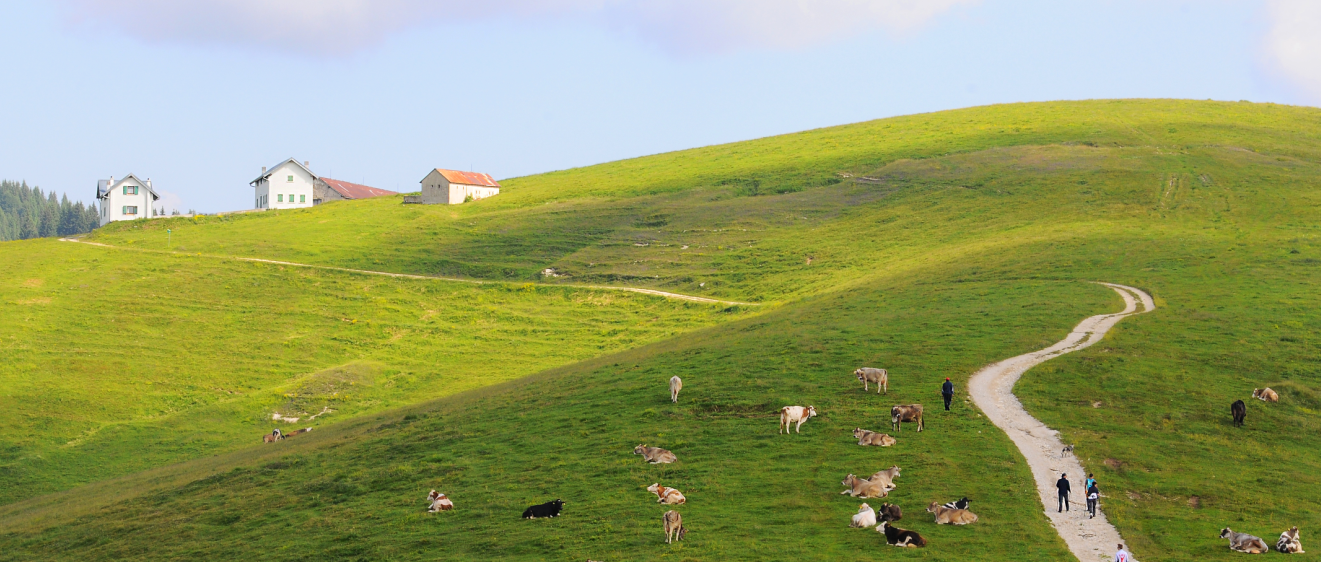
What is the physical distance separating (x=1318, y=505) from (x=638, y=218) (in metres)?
91.2

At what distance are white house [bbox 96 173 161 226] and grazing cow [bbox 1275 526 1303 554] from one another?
158 meters

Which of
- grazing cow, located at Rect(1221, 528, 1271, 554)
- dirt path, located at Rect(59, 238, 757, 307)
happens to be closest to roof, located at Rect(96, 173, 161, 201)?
dirt path, located at Rect(59, 238, 757, 307)

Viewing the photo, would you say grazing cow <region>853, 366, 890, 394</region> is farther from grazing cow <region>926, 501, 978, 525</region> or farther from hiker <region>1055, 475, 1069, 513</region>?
grazing cow <region>926, 501, 978, 525</region>

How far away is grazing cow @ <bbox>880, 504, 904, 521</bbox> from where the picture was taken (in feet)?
88.7

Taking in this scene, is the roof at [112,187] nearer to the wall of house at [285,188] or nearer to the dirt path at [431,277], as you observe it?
the wall of house at [285,188]

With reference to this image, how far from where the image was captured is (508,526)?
3045 cm

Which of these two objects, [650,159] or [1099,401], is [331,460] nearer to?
[1099,401]

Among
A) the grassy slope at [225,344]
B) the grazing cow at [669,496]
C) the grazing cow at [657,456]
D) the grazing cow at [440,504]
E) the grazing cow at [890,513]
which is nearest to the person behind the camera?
the grazing cow at [890,513]

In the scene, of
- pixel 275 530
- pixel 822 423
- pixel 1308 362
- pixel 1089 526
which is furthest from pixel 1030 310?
pixel 275 530

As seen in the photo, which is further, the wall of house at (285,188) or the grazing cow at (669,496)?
the wall of house at (285,188)

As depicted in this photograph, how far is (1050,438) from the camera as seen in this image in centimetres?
3447

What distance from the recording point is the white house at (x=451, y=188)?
13762cm

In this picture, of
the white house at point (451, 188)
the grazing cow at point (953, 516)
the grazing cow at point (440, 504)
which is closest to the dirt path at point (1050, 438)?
the grazing cow at point (953, 516)

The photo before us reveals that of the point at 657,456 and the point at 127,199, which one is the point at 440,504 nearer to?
the point at 657,456
